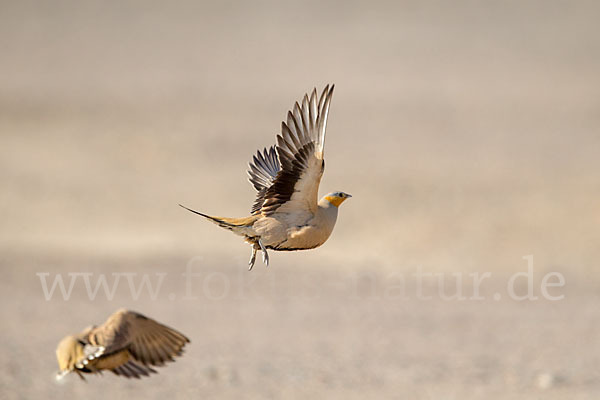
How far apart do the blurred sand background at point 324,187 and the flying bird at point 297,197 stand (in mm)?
8571

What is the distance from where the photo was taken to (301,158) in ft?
24.5

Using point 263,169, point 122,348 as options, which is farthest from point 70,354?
point 263,169

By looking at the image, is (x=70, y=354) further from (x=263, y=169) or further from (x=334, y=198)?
(x=334, y=198)

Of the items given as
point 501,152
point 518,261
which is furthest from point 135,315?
point 501,152

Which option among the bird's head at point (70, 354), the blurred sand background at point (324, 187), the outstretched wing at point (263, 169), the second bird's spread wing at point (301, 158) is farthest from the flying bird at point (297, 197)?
the blurred sand background at point (324, 187)

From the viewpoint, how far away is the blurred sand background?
17.7 meters

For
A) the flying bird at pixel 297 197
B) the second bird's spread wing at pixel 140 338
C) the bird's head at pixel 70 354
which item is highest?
A: the flying bird at pixel 297 197

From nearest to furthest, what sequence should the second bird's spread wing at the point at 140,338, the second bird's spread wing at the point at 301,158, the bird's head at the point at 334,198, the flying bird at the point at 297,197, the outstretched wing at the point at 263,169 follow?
the flying bird at the point at 297,197
the second bird's spread wing at the point at 301,158
the bird's head at the point at 334,198
the second bird's spread wing at the point at 140,338
the outstretched wing at the point at 263,169

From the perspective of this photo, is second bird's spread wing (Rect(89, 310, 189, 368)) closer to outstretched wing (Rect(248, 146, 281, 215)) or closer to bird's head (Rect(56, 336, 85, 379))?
bird's head (Rect(56, 336, 85, 379))

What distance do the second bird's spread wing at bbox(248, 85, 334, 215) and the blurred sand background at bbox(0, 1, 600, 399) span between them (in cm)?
863

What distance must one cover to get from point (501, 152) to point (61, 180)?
551 inches

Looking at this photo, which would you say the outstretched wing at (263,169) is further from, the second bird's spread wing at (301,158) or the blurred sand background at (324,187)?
the blurred sand background at (324,187)

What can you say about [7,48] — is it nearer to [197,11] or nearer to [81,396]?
[197,11]

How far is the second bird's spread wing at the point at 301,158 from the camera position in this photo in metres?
7.41
